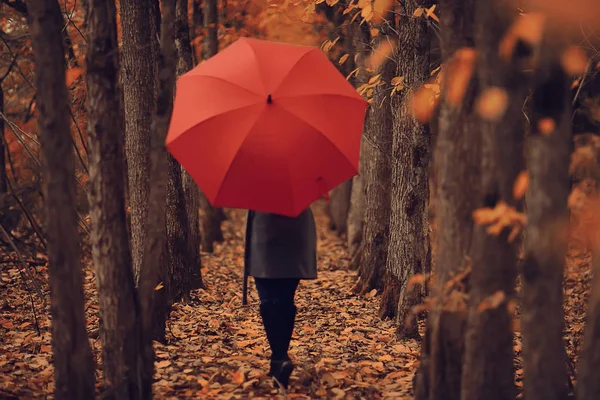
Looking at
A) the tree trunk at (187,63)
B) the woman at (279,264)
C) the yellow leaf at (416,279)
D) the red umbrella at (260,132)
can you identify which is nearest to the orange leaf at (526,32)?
the red umbrella at (260,132)

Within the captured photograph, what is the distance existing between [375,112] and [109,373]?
6.98 meters

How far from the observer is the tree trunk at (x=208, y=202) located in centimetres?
1349

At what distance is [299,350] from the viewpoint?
6.68 meters

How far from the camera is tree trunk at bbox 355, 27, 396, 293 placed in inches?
403

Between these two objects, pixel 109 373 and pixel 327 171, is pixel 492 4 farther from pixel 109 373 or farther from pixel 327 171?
pixel 109 373

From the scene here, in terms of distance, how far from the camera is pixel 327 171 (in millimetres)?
4832

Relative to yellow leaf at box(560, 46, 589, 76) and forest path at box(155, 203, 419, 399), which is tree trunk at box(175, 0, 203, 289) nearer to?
forest path at box(155, 203, 419, 399)

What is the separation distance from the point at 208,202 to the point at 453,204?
1089 centimetres

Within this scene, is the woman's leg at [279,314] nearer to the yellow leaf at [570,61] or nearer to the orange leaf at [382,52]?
the yellow leaf at [570,61]

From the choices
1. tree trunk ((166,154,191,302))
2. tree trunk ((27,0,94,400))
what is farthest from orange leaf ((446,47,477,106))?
tree trunk ((166,154,191,302))

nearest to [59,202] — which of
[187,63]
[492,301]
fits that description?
[492,301]

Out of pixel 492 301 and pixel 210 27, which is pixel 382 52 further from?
pixel 492 301

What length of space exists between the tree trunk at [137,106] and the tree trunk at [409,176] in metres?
2.73

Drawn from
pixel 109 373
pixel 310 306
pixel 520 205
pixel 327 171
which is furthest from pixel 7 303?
pixel 520 205
